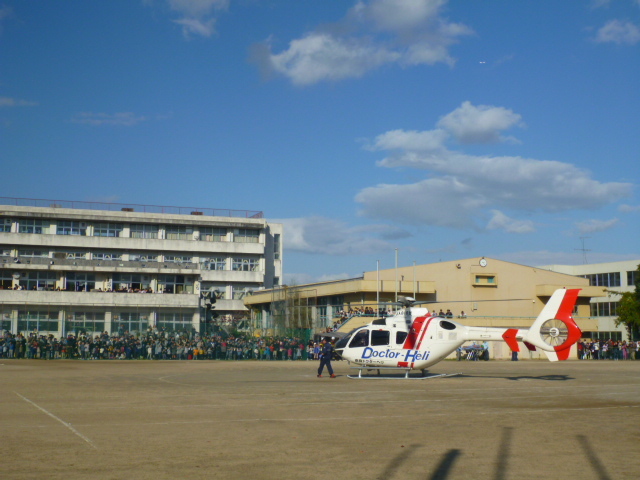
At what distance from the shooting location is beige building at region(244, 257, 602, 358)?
227 feet

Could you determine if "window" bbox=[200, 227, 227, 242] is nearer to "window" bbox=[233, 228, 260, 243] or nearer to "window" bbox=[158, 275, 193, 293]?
"window" bbox=[233, 228, 260, 243]

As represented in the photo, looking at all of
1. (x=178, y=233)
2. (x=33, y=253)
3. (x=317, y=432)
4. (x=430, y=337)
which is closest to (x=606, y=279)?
(x=178, y=233)

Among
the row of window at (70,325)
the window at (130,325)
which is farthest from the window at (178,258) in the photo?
the window at (130,325)

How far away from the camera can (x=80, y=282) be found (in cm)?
8125

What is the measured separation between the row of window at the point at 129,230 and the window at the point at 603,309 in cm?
4731

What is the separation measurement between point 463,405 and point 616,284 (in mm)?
81239

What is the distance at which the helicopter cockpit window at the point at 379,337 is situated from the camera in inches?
1203

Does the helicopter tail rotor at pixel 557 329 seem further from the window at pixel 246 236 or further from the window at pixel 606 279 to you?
the window at pixel 606 279

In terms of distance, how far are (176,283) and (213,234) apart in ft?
36.3

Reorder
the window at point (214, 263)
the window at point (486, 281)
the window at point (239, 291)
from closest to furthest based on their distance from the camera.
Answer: the window at point (486, 281) → the window at point (214, 263) → the window at point (239, 291)

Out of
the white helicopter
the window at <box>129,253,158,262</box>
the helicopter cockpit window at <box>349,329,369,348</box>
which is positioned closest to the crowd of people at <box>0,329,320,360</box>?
the helicopter cockpit window at <box>349,329,369,348</box>

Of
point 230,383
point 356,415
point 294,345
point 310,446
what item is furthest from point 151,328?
point 310,446

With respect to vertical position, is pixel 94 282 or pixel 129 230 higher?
pixel 129 230

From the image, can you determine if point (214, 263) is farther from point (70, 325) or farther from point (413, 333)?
point (413, 333)
